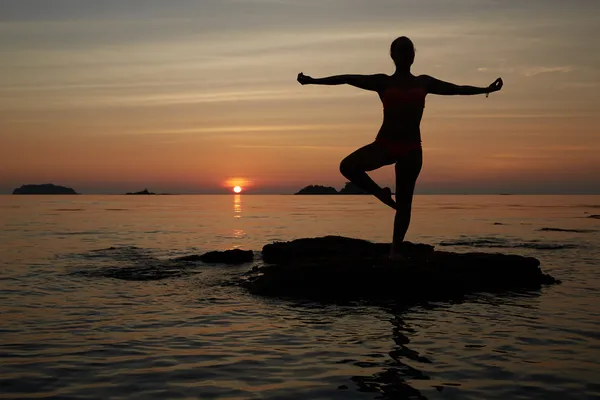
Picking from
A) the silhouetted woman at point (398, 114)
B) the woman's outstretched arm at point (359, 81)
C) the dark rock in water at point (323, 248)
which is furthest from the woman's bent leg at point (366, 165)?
the dark rock in water at point (323, 248)

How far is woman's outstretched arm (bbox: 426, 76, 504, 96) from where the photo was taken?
35.7 feet

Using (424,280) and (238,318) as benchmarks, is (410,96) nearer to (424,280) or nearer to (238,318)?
(424,280)

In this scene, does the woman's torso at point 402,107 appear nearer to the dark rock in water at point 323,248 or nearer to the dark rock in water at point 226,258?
the dark rock in water at point 323,248

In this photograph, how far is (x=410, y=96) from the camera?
427 inches

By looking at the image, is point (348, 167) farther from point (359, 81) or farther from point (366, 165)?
point (359, 81)

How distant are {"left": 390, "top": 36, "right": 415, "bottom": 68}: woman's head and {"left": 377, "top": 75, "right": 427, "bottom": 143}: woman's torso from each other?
0.85 ft

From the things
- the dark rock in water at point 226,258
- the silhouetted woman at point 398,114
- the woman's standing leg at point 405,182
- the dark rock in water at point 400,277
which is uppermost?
the silhouetted woman at point 398,114

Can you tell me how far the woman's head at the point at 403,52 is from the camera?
1100 centimetres

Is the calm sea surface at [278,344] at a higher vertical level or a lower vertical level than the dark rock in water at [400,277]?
lower

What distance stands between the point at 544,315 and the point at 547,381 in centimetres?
378

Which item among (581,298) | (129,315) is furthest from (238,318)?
(581,298)

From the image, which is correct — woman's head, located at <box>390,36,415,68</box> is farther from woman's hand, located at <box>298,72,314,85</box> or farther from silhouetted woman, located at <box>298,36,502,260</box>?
woman's hand, located at <box>298,72,314,85</box>

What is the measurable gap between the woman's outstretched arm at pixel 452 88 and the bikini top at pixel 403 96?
270mm


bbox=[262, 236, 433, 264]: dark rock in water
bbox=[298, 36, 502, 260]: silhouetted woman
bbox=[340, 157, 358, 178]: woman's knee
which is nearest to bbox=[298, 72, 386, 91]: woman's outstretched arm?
bbox=[298, 36, 502, 260]: silhouetted woman
